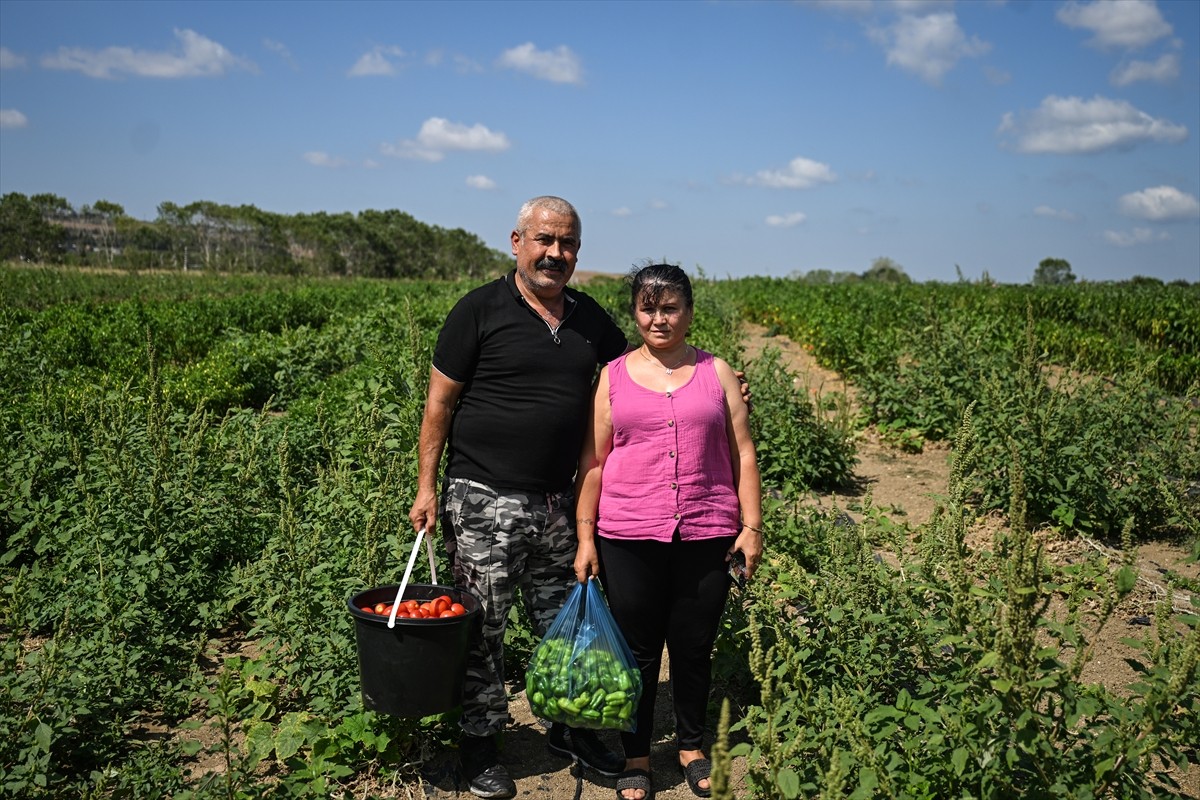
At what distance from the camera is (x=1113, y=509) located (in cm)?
569

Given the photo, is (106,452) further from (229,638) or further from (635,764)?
(635,764)

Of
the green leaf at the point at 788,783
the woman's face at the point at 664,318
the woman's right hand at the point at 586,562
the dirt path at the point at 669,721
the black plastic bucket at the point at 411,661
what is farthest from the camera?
the dirt path at the point at 669,721

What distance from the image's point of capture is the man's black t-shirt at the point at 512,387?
3279 millimetres

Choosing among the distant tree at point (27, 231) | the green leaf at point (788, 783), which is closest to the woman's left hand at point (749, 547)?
the green leaf at point (788, 783)

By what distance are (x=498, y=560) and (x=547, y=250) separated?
1155mm

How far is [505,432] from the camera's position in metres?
3.28

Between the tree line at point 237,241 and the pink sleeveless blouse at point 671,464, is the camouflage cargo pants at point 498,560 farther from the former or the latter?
the tree line at point 237,241

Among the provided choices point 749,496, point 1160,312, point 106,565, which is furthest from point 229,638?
point 1160,312

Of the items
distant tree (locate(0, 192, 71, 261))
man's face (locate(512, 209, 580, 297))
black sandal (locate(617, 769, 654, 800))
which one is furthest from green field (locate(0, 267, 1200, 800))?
distant tree (locate(0, 192, 71, 261))

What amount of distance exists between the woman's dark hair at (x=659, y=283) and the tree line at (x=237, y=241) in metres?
49.6

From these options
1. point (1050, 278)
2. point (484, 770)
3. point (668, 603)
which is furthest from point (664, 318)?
point (1050, 278)

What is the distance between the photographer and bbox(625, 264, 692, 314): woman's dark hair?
3143 millimetres

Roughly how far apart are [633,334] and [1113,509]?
9760mm

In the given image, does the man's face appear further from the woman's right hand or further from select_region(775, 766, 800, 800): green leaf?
→ select_region(775, 766, 800, 800): green leaf
